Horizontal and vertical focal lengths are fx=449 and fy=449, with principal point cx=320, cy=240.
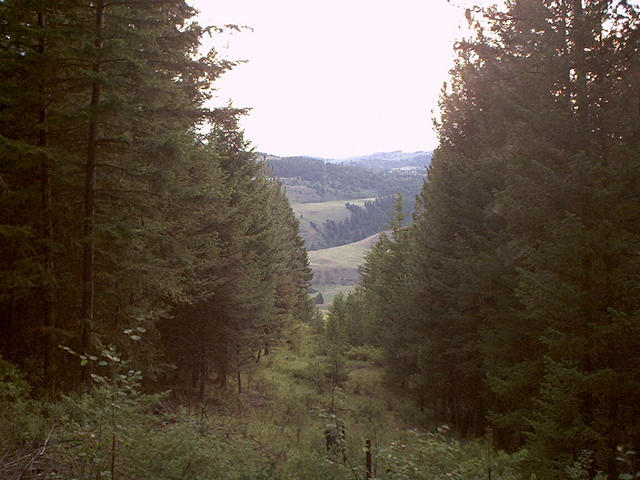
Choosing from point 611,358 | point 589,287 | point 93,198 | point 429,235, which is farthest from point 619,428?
point 93,198

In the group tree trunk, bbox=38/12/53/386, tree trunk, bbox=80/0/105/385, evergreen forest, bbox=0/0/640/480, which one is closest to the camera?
evergreen forest, bbox=0/0/640/480

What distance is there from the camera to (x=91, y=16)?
8938 mm

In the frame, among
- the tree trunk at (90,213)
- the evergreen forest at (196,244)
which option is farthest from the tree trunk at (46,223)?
the tree trunk at (90,213)

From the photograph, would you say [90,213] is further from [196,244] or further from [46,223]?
[196,244]

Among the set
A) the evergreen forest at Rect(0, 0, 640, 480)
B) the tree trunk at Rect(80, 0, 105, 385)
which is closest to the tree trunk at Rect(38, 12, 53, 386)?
the evergreen forest at Rect(0, 0, 640, 480)

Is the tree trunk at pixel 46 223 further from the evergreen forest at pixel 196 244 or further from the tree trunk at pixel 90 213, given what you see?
the tree trunk at pixel 90 213

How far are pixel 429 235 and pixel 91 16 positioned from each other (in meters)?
13.0

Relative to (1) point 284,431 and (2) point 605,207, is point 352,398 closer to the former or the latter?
(1) point 284,431

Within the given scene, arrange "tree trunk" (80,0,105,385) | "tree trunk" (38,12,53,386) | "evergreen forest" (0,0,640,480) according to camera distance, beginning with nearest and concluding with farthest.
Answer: "evergreen forest" (0,0,640,480) < "tree trunk" (80,0,105,385) < "tree trunk" (38,12,53,386)

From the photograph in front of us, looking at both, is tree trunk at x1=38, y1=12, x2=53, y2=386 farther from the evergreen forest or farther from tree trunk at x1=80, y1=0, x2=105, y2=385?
tree trunk at x1=80, y1=0, x2=105, y2=385

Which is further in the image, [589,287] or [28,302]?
[28,302]

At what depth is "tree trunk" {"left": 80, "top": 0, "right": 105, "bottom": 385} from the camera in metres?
8.75

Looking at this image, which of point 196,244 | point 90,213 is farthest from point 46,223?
point 196,244

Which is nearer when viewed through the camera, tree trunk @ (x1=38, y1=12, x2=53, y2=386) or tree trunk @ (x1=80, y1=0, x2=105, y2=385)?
tree trunk @ (x1=80, y1=0, x2=105, y2=385)
